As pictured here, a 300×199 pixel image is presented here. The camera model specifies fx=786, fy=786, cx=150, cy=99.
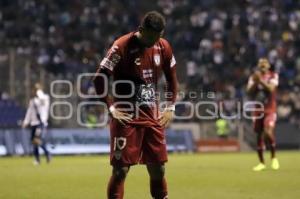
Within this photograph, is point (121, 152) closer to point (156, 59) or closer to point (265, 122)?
point (156, 59)

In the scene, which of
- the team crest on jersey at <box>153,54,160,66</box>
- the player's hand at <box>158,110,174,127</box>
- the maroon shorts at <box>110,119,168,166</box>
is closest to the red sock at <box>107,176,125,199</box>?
the maroon shorts at <box>110,119,168,166</box>

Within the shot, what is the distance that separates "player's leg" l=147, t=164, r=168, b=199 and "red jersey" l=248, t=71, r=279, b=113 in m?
10.2

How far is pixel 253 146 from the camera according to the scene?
110 ft

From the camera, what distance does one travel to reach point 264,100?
1923 centimetres

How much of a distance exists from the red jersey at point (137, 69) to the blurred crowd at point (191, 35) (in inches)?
950

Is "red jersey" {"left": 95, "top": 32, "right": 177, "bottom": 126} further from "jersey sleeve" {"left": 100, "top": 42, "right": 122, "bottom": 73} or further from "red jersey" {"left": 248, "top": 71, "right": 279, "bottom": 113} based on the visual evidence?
"red jersey" {"left": 248, "top": 71, "right": 279, "bottom": 113}

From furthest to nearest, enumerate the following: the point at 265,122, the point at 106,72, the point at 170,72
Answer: the point at 265,122 < the point at 170,72 < the point at 106,72

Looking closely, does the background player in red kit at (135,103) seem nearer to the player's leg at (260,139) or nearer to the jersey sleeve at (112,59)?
the jersey sleeve at (112,59)

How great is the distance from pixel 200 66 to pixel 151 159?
26.3 m

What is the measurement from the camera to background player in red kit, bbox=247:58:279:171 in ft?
61.5

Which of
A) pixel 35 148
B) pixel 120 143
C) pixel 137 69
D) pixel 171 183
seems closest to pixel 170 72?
pixel 137 69

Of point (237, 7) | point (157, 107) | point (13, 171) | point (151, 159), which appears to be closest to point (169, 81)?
point (157, 107)

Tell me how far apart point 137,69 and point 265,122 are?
10679 millimetres

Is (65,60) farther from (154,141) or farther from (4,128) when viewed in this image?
(154,141)
